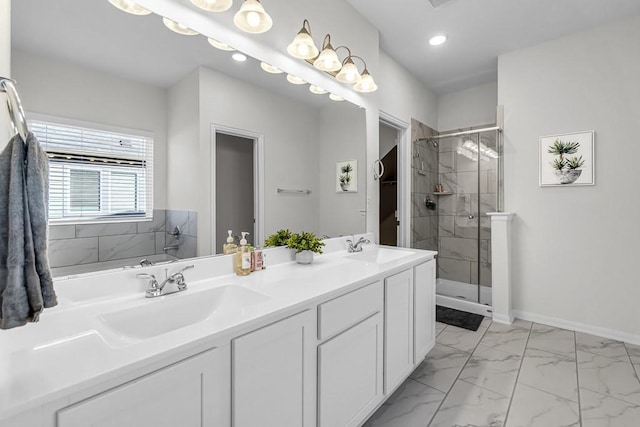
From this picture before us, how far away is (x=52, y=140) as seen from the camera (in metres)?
1.08

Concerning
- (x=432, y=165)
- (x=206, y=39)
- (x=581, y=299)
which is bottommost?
(x=581, y=299)

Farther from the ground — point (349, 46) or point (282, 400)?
point (349, 46)

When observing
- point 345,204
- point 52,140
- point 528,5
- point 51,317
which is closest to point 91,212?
point 52,140

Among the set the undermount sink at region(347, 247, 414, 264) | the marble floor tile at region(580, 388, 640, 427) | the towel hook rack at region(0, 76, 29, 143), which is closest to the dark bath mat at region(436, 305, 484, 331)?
the marble floor tile at region(580, 388, 640, 427)

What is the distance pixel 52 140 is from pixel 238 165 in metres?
0.78

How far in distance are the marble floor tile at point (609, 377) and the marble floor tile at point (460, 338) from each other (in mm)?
691

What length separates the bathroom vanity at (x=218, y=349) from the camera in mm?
666

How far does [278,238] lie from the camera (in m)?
1.88

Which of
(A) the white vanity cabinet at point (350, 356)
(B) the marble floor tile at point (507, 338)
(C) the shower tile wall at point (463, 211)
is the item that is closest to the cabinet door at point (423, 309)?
(A) the white vanity cabinet at point (350, 356)

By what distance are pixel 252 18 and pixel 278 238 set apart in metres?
1.22

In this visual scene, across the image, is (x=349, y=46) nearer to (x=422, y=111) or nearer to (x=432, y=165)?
(x=422, y=111)

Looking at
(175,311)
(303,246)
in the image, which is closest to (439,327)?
(303,246)

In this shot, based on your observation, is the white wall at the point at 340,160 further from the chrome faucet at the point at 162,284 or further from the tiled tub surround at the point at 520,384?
the tiled tub surround at the point at 520,384

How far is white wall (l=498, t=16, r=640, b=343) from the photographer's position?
257 cm
